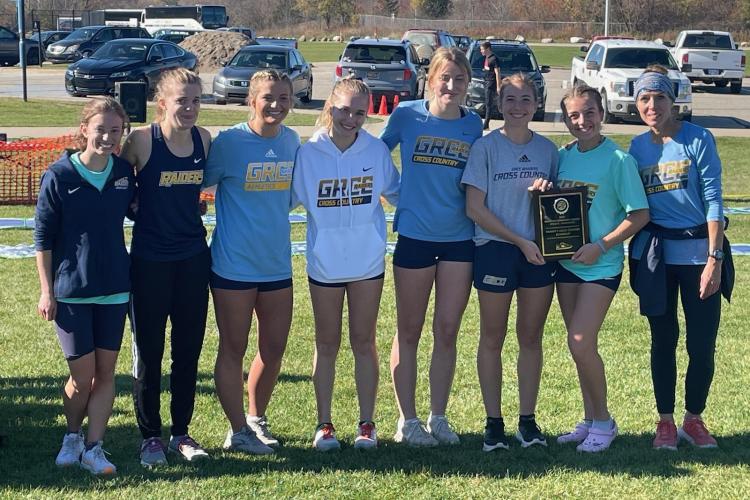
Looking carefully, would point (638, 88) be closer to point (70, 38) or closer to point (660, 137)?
point (660, 137)

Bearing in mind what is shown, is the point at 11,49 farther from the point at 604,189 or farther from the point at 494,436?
the point at 604,189

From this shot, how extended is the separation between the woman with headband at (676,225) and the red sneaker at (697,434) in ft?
1.31

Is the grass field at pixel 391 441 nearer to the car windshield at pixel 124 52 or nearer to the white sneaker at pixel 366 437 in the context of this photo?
the white sneaker at pixel 366 437

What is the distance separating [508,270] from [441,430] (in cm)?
94

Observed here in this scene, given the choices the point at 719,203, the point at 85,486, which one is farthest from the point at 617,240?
the point at 85,486

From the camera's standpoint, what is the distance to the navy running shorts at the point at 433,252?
516 centimetres

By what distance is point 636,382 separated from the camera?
642 cm

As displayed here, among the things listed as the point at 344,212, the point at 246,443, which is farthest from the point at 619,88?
the point at 246,443

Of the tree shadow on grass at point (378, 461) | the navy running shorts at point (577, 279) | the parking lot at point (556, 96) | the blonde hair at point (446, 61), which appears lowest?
the parking lot at point (556, 96)

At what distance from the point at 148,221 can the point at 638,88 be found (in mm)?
2450

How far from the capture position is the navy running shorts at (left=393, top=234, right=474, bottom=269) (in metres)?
5.16

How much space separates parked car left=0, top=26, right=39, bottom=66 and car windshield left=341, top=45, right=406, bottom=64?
2176cm

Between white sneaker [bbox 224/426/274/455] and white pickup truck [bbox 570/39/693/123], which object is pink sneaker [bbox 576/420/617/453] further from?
white pickup truck [bbox 570/39/693/123]

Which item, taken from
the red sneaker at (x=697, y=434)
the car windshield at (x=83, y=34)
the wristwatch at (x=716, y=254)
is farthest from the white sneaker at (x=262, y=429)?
the car windshield at (x=83, y=34)
